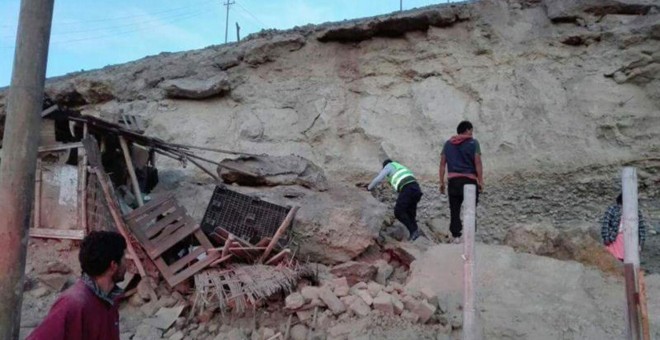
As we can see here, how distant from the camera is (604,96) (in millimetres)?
11523

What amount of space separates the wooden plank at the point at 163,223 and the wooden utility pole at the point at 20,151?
11.1 feet

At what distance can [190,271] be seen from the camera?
21.9 feet

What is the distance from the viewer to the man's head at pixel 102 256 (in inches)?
117

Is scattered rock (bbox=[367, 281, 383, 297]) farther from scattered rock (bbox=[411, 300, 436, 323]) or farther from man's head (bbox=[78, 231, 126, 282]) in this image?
man's head (bbox=[78, 231, 126, 282])

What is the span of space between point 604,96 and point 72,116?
940 centimetres

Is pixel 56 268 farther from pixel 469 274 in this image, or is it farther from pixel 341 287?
pixel 469 274

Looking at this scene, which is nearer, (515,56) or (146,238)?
(146,238)

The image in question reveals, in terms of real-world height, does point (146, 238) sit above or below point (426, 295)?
above

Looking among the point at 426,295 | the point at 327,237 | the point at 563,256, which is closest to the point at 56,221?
the point at 327,237

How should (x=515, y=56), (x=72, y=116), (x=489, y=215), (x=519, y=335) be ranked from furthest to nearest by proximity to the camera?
(x=515, y=56) → (x=489, y=215) → (x=72, y=116) → (x=519, y=335)

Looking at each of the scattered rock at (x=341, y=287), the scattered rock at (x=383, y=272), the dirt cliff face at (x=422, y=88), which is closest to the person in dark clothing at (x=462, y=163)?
the scattered rock at (x=383, y=272)

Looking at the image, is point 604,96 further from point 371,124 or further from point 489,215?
point 371,124

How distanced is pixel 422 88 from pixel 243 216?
21.5 ft

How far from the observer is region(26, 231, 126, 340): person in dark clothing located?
8.98 feet
